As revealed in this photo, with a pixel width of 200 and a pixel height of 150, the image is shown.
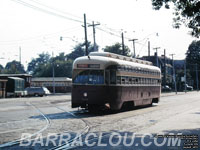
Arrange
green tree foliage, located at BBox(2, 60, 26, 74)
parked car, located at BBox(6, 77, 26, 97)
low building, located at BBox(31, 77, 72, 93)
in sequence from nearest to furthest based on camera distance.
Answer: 1. parked car, located at BBox(6, 77, 26, 97)
2. low building, located at BBox(31, 77, 72, 93)
3. green tree foliage, located at BBox(2, 60, 26, 74)

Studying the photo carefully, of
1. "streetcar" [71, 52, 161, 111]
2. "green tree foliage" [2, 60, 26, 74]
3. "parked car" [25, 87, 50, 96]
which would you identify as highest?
"green tree foliage" [2, 60, 26, 74]

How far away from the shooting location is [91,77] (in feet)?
61.7

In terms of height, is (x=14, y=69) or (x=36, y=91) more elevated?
(x=14, y=69)

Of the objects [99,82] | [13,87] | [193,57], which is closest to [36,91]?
[13,87]

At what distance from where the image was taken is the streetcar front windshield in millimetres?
18688

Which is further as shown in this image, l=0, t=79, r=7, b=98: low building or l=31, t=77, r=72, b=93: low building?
l=31, t=77, r=72, b=93: low building

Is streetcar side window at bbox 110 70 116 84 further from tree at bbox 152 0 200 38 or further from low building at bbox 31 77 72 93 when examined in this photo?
low building at bbox 31 77 72 93

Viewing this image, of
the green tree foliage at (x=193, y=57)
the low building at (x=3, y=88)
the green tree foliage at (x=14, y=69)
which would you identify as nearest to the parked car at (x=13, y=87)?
the low building at (x=3, y=88)

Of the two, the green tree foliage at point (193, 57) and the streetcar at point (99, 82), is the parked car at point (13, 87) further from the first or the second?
the green tree foliage at point (193, 57)

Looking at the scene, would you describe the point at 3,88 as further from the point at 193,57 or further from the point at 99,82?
the point at 193,57

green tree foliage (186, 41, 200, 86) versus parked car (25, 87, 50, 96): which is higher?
green tree foliage (186, 41, 200, 86)

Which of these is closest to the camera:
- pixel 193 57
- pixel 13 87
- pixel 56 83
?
pixel 13 87

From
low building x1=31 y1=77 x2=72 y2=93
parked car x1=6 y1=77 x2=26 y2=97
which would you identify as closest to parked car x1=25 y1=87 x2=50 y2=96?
parked car x1=6 y1=77 x2=26 y2=97

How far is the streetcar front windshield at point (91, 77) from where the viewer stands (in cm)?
1869
